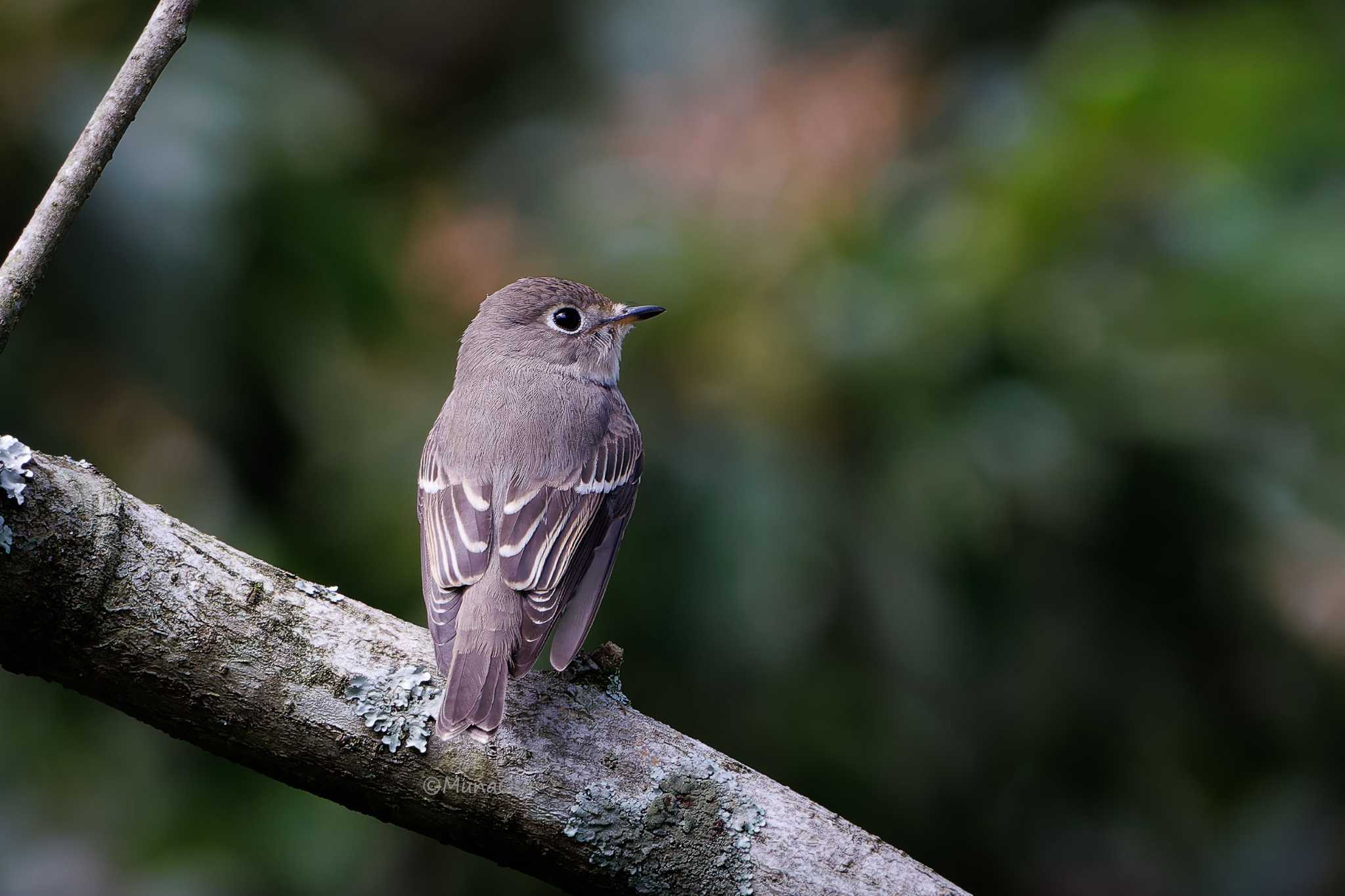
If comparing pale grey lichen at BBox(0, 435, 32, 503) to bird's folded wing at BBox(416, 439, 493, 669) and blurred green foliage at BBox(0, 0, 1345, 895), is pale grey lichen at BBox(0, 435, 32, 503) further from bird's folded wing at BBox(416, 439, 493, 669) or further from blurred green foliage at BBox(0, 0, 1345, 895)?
blurred green foliage at BBox(0, 0, 1345, 895)

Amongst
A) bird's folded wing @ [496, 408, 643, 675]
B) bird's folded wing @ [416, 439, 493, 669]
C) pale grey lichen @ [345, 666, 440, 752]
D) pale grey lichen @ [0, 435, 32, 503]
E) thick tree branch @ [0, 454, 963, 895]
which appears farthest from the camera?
bird's folded wing @ [496, 408, 643, 675]

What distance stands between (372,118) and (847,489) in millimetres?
3519

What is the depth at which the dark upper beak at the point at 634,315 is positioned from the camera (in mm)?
3977

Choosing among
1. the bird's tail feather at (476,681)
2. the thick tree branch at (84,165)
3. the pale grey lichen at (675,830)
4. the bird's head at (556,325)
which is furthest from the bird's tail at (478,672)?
the bird's head at (556,325)

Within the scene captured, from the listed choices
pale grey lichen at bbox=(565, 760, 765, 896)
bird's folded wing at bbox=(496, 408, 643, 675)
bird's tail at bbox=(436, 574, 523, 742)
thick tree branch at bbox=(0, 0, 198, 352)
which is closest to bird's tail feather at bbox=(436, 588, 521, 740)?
bird's tail at bbox=(436, 574, 523, 742)

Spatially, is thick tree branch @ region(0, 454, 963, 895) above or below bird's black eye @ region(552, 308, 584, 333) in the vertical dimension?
below

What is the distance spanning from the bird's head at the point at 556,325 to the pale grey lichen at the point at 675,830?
183 centimetres

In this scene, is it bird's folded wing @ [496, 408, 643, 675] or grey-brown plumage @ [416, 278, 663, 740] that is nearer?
grey-brown plumage @ [416, 278, 663, 740]

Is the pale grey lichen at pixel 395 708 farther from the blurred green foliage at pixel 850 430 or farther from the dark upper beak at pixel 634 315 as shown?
the blurred green foliage at pixel 850 430

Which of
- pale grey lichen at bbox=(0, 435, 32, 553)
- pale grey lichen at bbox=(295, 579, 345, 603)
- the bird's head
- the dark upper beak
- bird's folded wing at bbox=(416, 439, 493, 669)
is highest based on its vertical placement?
the dark upper beak

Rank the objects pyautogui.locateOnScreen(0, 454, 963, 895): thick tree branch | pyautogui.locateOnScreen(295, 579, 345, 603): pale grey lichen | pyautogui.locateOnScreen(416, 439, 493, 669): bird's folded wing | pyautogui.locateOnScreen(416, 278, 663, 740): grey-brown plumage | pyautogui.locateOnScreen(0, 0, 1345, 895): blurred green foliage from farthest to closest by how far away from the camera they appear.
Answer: pyautogui.locateOnScreen(0, 0, 1345, 895): blurred green foliage → pyautogui.locateOnScreen(416, 439, 493, 669): bird's folded wing → pyautogui.locateOnScreen(416, 278, 663, 740): grey-brown plumage → pyautogui.locateOnScreen(295, 579, 345, 603): pale grey lichen → pyautogui.locateOnScreen(0, 454, 963, 895): thick tree branch

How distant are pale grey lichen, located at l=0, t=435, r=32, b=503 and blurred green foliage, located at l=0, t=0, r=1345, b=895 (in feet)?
8.21

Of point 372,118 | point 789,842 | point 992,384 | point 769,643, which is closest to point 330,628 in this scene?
point 789,842

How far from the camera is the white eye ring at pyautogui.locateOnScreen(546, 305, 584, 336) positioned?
13.2 feet
